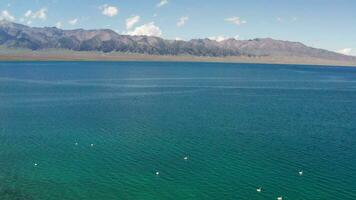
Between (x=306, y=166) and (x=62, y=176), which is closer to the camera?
(x=62, y=176)

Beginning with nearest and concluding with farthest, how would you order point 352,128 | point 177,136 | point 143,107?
point 177,136 < point 352,128 < point 143,107

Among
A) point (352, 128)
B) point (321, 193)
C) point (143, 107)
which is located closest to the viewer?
point (321, 193)

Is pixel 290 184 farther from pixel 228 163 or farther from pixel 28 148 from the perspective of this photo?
pixel 28 148

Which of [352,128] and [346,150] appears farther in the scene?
[352,128]

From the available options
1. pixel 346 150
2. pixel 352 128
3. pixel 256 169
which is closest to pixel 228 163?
pixel 256 169

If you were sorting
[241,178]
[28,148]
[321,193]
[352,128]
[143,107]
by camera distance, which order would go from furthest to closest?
[143,107]
[352,128]
[28,148]
[241,178]
[321,193]

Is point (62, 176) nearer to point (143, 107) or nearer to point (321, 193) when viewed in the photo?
point (321, 193)

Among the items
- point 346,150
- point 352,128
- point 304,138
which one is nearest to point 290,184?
point 346,150

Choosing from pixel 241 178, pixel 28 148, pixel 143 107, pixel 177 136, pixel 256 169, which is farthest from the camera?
pixel 143 107
